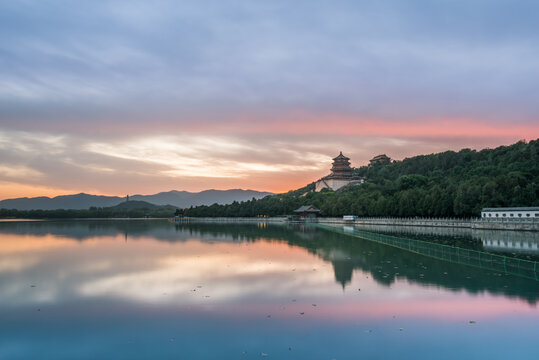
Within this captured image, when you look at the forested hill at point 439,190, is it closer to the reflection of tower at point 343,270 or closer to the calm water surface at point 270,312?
the reflection of tower at point 343,270

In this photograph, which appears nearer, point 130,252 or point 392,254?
point 392,254

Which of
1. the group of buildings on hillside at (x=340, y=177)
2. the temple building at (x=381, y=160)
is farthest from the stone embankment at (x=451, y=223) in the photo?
the temple building at (x=381, y=160)

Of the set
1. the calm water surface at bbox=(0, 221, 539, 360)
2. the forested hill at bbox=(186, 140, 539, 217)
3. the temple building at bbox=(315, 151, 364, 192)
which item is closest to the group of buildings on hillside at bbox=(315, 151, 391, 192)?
the temple building at bbox=(315, 151, 364, 192)

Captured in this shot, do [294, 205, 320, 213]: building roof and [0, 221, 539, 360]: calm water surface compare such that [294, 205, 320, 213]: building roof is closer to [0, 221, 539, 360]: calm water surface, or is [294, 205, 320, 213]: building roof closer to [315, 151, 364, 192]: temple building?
[315, 151, 364, 192]: temple building

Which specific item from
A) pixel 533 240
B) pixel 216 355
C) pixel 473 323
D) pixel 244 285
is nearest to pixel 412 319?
pixel 473 323

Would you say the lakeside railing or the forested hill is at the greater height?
the forested hill

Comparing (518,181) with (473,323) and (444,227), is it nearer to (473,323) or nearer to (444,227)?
(444,227)

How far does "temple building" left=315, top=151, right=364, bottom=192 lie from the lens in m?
135

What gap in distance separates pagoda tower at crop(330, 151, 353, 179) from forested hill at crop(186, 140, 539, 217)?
8.56 metres

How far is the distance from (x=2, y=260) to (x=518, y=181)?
2254 inches

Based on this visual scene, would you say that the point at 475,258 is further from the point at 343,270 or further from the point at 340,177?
the point at 340,177

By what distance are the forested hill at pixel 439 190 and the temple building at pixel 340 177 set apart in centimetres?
766

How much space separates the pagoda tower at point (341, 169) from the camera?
13650cm

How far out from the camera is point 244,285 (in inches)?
714
